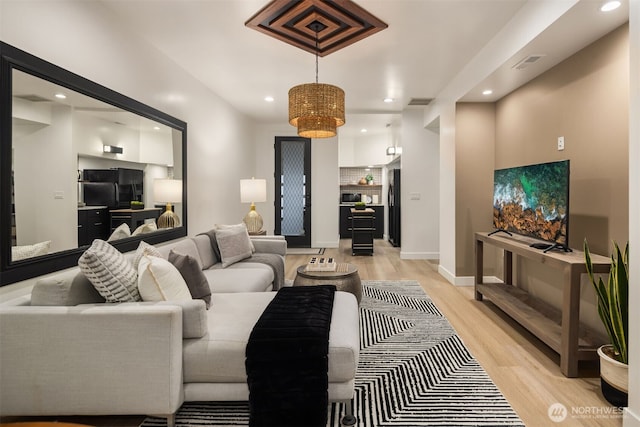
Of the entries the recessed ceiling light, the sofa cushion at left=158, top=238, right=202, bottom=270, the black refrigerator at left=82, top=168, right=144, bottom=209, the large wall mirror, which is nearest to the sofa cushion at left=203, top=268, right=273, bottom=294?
the sofa cushion at left=158, top=238, right=202, bottom=270

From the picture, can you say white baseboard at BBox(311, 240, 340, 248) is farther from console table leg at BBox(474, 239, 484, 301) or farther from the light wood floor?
console table leg at BBox(474, 239, 484, 301)

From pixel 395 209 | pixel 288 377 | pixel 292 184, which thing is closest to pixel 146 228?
pixel 288 377

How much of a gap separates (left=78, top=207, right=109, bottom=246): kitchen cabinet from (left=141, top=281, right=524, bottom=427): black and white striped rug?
141 centimetres

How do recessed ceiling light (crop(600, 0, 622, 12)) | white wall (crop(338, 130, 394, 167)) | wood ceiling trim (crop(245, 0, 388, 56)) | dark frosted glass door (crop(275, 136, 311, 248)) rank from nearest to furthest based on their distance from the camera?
recessed ceiling light (crop(600, 0, 622, 12))
wood ceiling trim (crop(245, 0, 388, 56))
dark frosted glass door (crop(275, 136, 311, 248))
white wall (crop(338, 130, 394, 167))

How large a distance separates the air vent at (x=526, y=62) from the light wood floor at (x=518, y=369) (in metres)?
2.36

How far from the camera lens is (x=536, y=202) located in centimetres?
303

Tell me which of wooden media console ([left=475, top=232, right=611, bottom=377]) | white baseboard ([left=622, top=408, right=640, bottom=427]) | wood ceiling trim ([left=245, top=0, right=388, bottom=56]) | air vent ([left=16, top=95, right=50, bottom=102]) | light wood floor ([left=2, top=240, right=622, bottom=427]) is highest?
wood ceiling trim ([left=245, top=0, right=388, bottom=56])

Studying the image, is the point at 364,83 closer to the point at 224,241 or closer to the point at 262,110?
the point at 262,110

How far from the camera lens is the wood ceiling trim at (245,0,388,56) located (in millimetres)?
2715

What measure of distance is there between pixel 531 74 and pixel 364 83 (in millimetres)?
1960

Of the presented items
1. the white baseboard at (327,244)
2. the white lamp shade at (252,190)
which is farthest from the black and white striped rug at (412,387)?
the white baseboard at (327,244)

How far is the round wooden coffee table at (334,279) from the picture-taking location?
3283 millimetres

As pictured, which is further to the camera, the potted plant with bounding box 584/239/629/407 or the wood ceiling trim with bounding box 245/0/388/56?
the wood ceiling trim with bounding box 245/0/388/56

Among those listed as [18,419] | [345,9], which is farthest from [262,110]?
[18,419]
